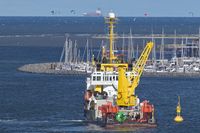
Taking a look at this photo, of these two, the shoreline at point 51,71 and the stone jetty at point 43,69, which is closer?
the shoreline at point 51,71

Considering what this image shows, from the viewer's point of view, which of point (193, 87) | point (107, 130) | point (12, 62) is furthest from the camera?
point (12, 62)

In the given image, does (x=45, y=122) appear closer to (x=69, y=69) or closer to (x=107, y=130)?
(x=107, y=130)

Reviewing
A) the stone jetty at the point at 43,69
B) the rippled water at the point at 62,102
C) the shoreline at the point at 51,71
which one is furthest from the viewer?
the stone jetty at the point at 43,69

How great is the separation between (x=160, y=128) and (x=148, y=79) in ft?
184

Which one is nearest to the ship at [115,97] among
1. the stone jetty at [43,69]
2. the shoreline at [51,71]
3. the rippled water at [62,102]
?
the rippled water at [62,102]

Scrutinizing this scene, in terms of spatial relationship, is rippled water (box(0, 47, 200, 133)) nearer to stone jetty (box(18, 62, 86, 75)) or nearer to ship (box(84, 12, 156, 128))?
ship (box(84, 12, 156, 128))

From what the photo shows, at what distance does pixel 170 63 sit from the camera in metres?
162

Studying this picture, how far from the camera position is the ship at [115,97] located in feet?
284

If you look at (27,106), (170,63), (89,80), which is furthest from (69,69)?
(89,80)

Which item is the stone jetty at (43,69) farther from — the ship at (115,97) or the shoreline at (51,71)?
the ship at (115,97)

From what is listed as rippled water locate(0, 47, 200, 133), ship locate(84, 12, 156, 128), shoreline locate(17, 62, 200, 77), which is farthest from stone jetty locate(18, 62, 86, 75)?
ship locate(84, 12, 156, 128)

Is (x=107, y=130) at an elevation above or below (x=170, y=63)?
below

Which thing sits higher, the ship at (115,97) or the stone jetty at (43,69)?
the stone jetty at (43,69)

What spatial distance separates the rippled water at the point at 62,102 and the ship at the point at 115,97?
49.9 inches
